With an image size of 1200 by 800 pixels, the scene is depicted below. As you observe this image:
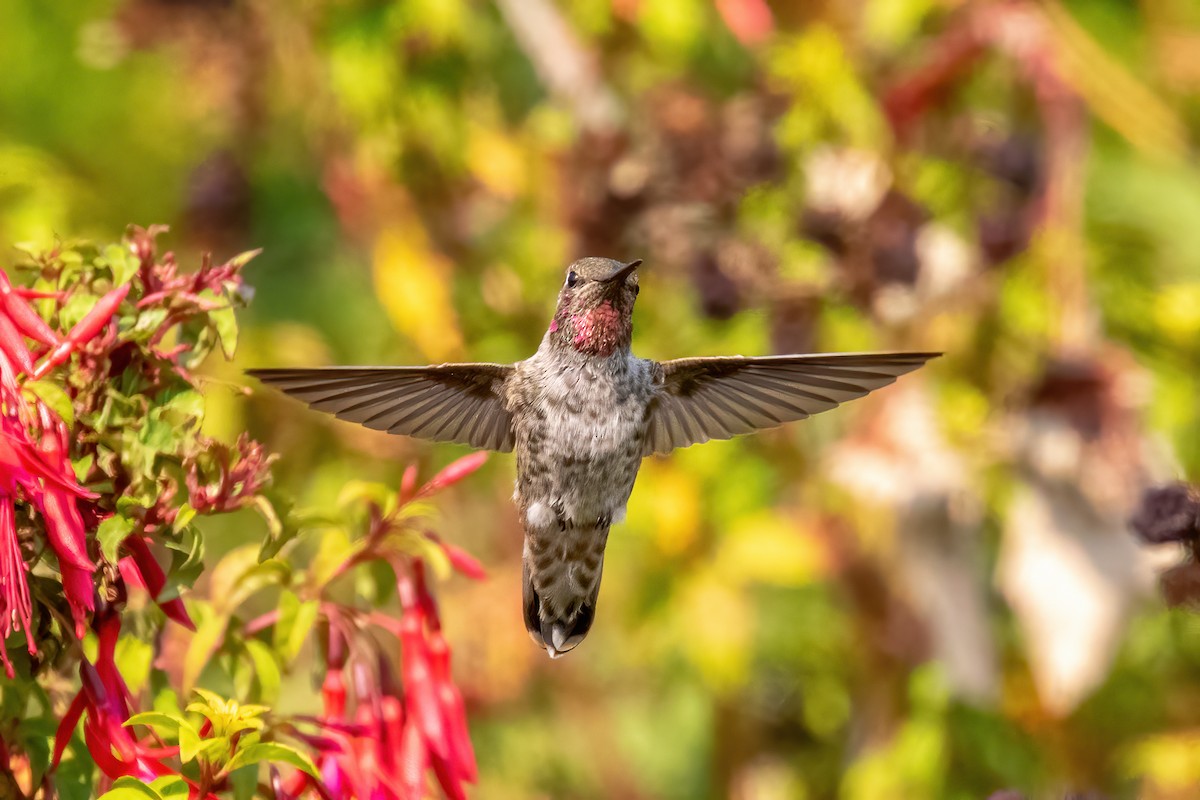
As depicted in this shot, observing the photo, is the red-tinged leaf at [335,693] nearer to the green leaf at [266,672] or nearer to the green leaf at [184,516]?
the green leaf at [266,672]

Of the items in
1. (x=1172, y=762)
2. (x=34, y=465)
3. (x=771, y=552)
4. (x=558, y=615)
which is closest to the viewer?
(x=34, y=465)

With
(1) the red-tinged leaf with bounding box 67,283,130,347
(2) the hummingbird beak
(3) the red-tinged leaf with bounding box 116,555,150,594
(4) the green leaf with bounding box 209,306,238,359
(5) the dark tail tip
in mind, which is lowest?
(3) the red-tinged leaf with bounding box 116,555,150,594

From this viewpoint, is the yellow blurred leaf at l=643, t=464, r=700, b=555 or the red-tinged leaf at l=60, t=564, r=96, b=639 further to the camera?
the yellow blurred leaf at l=643, t=464, r=700, b=555

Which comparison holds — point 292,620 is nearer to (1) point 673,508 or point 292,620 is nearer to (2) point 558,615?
(2) point 558,615

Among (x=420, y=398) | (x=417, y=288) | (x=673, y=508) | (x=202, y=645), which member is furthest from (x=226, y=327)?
(x=417, y=288)

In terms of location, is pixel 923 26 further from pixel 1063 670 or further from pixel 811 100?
pixel 1063 670

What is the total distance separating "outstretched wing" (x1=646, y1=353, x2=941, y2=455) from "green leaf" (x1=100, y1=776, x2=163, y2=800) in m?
0.87

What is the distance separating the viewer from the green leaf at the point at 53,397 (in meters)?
1.06

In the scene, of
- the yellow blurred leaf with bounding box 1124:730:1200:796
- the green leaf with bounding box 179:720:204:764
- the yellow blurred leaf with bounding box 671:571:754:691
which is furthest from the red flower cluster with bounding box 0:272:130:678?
the yellow blurred leaf with bounding box 671:571:754:691

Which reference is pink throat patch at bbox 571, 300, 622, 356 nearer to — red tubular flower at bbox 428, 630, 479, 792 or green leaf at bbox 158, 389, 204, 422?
red tubular flower at bbox 428, 630, 479, 792

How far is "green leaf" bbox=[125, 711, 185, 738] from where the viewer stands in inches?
42.7

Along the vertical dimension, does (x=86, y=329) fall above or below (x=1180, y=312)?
below

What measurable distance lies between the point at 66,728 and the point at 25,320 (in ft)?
1.09

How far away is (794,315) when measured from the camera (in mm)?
2604
